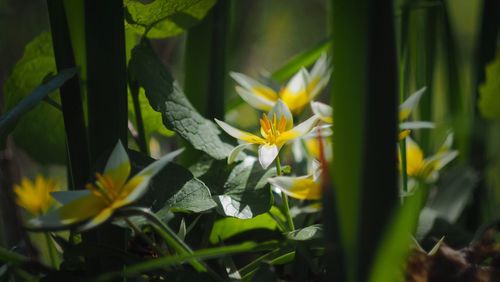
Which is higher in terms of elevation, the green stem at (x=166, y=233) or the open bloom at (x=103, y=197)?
the open bloom at (x=103, y=197)

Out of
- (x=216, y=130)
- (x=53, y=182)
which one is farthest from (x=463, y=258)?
(x=53, y=182)

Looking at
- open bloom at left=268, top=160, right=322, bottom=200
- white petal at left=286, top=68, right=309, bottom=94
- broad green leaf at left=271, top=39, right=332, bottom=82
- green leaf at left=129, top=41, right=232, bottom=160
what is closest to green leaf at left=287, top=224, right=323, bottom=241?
open bloom at left=268, top=160, right=322, bottom=200

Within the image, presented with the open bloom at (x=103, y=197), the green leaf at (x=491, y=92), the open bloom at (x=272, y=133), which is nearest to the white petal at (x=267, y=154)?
the open bloom at (x=272, y=133)

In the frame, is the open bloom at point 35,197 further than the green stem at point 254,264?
Yes

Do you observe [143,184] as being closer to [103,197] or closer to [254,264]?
[103,197]

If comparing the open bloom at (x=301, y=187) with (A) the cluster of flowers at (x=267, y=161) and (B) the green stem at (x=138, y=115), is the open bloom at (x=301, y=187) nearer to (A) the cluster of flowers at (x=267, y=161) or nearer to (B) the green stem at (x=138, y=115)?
(A) the cluster of flowers at (x=267, y=161)

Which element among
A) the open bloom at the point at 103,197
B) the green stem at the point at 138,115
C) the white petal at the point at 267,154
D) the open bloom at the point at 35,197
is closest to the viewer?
the open bloom at the point at 103,197

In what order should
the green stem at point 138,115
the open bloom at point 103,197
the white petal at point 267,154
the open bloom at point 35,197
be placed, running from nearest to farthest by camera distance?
the open bloom at point 103,197 < the white petal at point 267,154 < the green stem at point 138,115 < the open bloom at point 35,197
